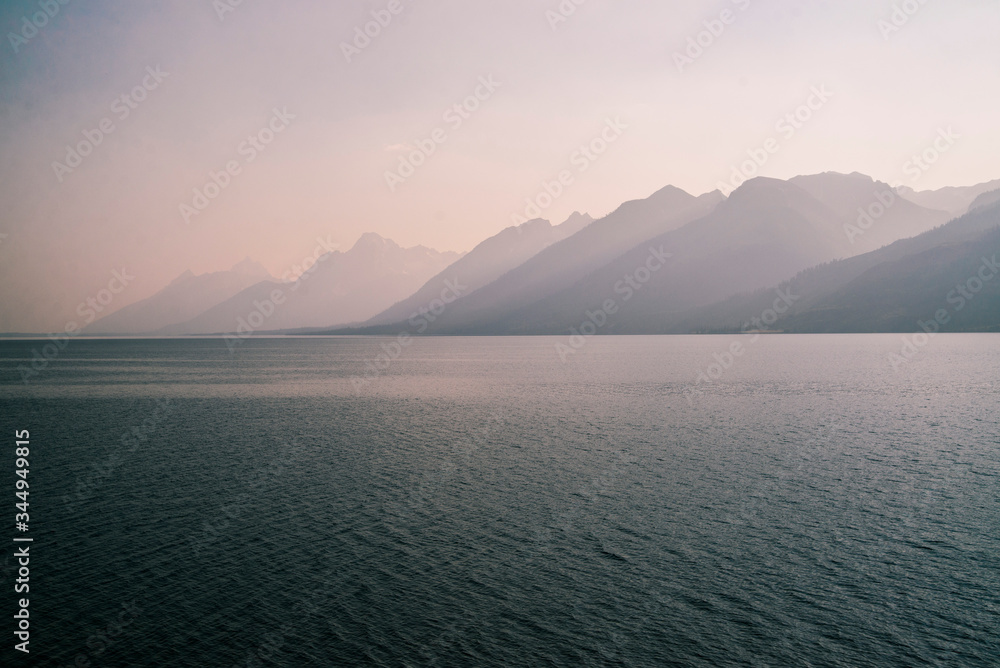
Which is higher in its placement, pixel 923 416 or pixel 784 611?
pixel 784 611

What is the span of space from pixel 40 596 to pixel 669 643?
33.1 meters

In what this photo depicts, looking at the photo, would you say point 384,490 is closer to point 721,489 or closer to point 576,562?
point 576,562

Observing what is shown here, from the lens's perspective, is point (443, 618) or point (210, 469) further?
point (210, 469)

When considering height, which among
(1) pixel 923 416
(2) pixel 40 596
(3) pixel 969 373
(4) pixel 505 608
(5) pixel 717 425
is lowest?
(3) pixel 969 373

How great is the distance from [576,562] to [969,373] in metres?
168

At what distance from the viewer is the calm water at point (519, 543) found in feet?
90.4

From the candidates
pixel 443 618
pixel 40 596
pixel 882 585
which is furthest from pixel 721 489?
pixel 40 596

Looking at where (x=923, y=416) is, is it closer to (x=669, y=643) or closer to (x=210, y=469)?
(x=669, y=643)

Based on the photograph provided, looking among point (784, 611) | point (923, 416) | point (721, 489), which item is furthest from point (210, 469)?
point (923, 416)

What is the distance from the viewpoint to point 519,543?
39812 millimetres

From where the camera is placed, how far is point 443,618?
2973cm

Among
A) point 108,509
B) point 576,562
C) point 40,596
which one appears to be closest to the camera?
point 40,596

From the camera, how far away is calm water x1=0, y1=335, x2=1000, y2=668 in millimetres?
27562

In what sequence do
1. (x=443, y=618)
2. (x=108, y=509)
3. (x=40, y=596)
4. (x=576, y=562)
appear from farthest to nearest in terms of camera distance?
(x=108, y=509) < (x=576, y=562) < (x=40, y=596) < (x=443, y=618)
